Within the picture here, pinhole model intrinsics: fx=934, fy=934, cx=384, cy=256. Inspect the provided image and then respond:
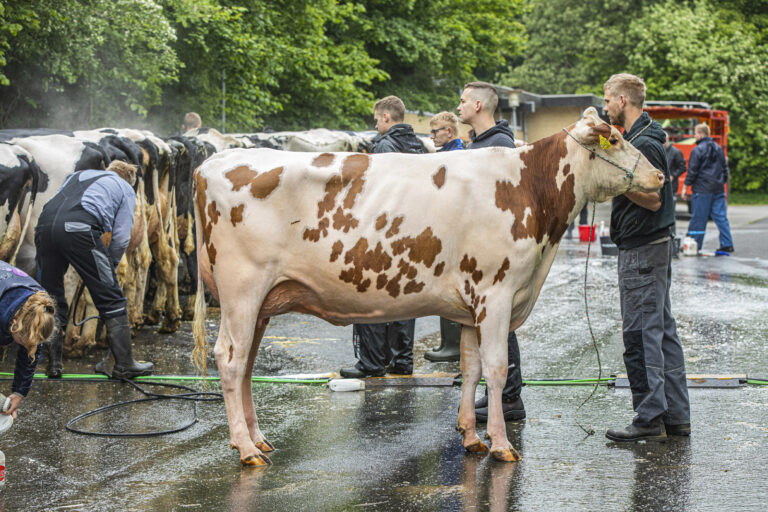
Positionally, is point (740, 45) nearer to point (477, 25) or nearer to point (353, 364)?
point (477, 25)

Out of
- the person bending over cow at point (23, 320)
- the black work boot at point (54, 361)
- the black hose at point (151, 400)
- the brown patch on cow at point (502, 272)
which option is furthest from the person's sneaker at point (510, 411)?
the black work boot at point (54, 361)

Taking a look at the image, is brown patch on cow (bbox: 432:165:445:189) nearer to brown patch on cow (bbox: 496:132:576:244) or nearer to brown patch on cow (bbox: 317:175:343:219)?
brown patch on cow (bbox: 496:132:576:244)

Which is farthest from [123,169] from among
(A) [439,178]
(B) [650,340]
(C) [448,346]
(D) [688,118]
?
(D) [688,118]

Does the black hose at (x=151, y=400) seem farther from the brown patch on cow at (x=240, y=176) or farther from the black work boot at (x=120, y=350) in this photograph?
the brown patch on cow at (x=240, y=176)

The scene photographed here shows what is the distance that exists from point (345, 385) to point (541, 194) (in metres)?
2.52

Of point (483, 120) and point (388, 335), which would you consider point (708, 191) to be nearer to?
point (388, 335)

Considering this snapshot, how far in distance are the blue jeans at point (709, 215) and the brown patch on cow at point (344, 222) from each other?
13271 millimetres

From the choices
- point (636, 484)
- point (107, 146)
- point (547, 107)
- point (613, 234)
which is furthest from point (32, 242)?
point (547, 107)

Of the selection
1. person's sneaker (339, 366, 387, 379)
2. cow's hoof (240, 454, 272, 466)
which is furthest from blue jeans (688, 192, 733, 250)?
A: cow's hoof (240, 454, 272, 466)

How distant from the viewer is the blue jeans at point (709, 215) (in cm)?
1748

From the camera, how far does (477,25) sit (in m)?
36.7

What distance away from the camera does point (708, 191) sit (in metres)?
17.5

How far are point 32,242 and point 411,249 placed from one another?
15.4 ft

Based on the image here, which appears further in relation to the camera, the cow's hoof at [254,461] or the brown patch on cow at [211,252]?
the brown patch on cow at [211,252]
